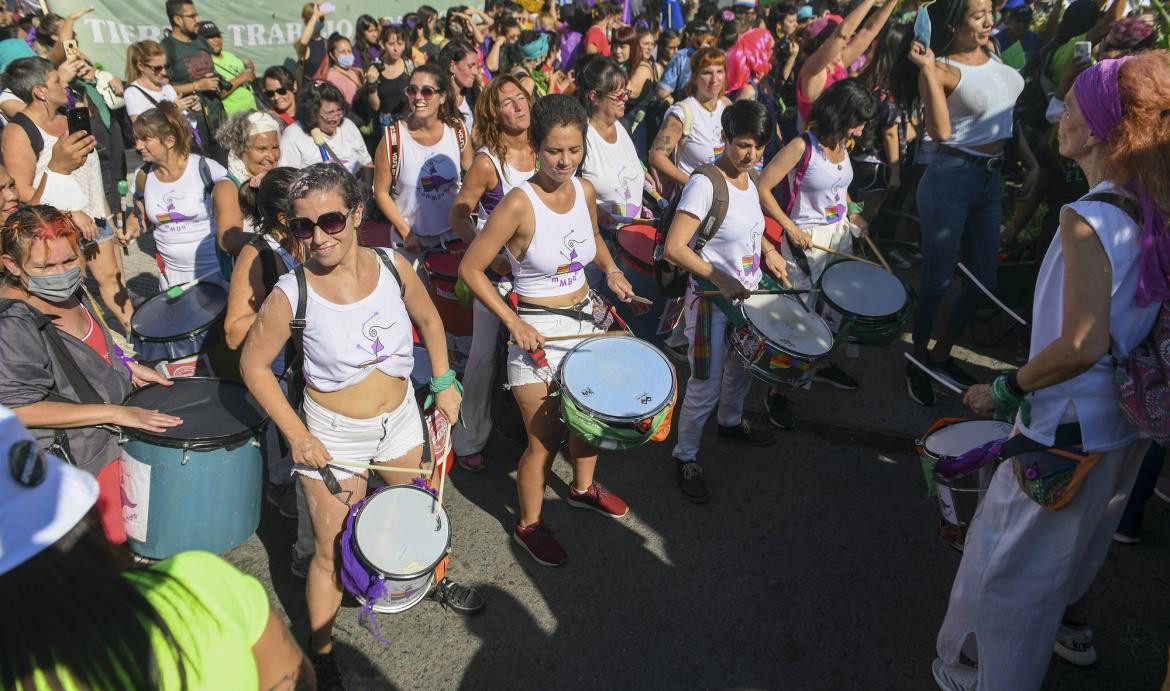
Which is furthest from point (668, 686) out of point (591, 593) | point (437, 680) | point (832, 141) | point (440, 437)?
point (832, 141)

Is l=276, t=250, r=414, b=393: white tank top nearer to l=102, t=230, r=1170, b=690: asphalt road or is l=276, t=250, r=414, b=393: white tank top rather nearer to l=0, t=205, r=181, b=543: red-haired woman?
l=0, t=205, r=181, b=543: red-haired woman

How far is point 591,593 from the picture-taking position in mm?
3393

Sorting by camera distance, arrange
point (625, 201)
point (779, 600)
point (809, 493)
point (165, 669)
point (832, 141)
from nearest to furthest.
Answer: point (165, 669) → point (779, 600) → point (809, 493) → point (832, 141) → point (625, 201)

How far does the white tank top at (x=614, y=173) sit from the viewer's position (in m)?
5.00

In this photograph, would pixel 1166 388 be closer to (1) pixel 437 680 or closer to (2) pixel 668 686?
(2) pixel 668 686

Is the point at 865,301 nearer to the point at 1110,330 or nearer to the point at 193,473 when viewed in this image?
the point at 1110,330

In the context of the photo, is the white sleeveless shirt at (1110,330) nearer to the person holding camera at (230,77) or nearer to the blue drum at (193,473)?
the blue drum at (193,473)

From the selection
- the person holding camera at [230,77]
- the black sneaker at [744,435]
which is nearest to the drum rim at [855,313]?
the black sneaker at [744,435]

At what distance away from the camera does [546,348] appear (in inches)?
130

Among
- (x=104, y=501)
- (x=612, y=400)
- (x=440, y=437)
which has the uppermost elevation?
(x=612, y=400)

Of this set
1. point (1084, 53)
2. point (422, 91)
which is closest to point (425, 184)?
point (422, 91)

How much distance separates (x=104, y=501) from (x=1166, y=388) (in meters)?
3.79

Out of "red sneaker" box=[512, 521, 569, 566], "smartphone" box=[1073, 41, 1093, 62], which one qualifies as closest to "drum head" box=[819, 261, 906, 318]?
"red sneaker" box=[512, 521, 569, 566]

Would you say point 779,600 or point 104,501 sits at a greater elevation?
point 104,501
